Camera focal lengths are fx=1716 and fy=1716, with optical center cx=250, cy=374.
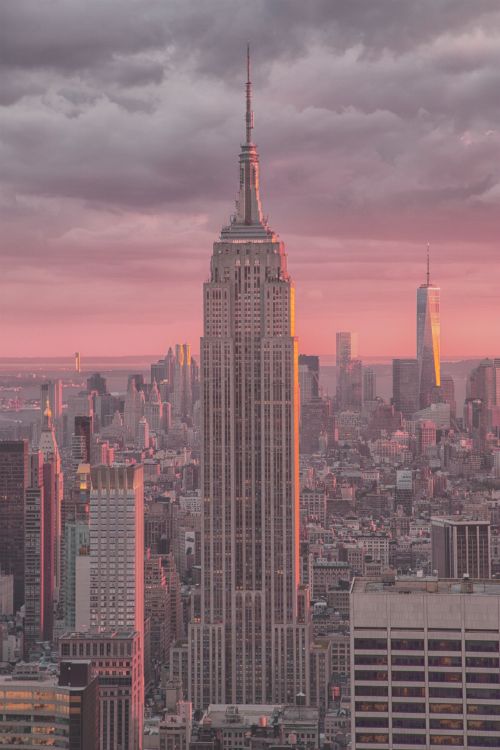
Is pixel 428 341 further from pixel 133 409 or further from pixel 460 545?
pixel 133 409

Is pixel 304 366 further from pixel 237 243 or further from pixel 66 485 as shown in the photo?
pixel 66 485

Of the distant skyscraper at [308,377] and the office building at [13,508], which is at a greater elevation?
the distant skyscraper at [308,377]

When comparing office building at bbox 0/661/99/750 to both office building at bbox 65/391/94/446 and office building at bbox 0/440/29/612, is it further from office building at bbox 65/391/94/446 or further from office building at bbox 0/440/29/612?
office building at bbox 0/440/29/612

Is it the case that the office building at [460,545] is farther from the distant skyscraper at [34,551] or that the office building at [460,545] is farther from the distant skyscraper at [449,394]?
the distant skyscraper at [34,551]

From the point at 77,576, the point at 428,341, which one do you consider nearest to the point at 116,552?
the point at 77,576

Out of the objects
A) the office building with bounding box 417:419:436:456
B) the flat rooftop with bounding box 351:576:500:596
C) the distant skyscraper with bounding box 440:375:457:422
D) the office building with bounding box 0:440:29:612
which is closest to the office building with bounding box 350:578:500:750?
the flat rooftop with bounding box 351:576:500:596

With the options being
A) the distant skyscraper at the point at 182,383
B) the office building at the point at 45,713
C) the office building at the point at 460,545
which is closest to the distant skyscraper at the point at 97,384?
the distant skyscraper at the point at 182,383
